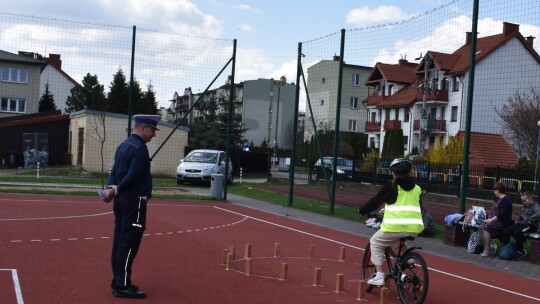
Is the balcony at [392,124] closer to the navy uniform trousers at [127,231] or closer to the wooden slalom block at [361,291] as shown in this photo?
the wooden slalom block at [361,291]

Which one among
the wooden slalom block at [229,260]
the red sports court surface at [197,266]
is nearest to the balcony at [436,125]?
the red sports court surface at [197,266]

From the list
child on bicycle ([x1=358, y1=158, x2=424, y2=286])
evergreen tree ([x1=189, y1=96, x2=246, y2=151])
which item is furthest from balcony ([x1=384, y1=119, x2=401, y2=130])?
child on bicycle ([x1=358, y1=158, x2=424, y2=286])

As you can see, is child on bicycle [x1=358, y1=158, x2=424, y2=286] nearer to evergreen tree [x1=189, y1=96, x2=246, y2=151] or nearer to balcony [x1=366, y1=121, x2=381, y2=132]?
evergreen tree [x1=189, y1=96, x2=246, y2=151]

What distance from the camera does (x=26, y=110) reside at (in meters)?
57.8

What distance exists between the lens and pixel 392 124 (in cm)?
6375

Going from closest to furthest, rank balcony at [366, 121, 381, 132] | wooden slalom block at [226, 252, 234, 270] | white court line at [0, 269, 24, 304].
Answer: white court line at [0, 269, 24, 304], wooden slalom block at [226, 252, 234, 270], balcony at [366, 121, 381, 132]

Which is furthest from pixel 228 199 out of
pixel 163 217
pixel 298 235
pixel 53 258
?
pixel 53 258

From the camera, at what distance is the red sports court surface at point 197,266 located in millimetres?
8227

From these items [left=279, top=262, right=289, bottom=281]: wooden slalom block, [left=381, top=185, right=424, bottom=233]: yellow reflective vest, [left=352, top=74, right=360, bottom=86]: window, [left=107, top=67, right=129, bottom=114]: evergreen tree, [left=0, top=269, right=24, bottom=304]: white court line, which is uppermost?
[left=107, top=67, right=129, bottom=114]: evergreen tree

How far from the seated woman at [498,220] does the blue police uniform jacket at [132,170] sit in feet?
26.6

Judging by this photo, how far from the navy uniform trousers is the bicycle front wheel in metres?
3.08

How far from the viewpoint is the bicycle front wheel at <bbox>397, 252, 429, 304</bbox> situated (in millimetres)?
7941

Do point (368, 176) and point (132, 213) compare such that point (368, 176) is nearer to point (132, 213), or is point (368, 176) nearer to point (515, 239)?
point (515, 239)

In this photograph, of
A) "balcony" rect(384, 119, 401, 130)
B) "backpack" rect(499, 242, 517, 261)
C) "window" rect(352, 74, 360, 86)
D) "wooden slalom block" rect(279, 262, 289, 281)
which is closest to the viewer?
"wooden slalom block" rect(279, 262, 289, 281)
